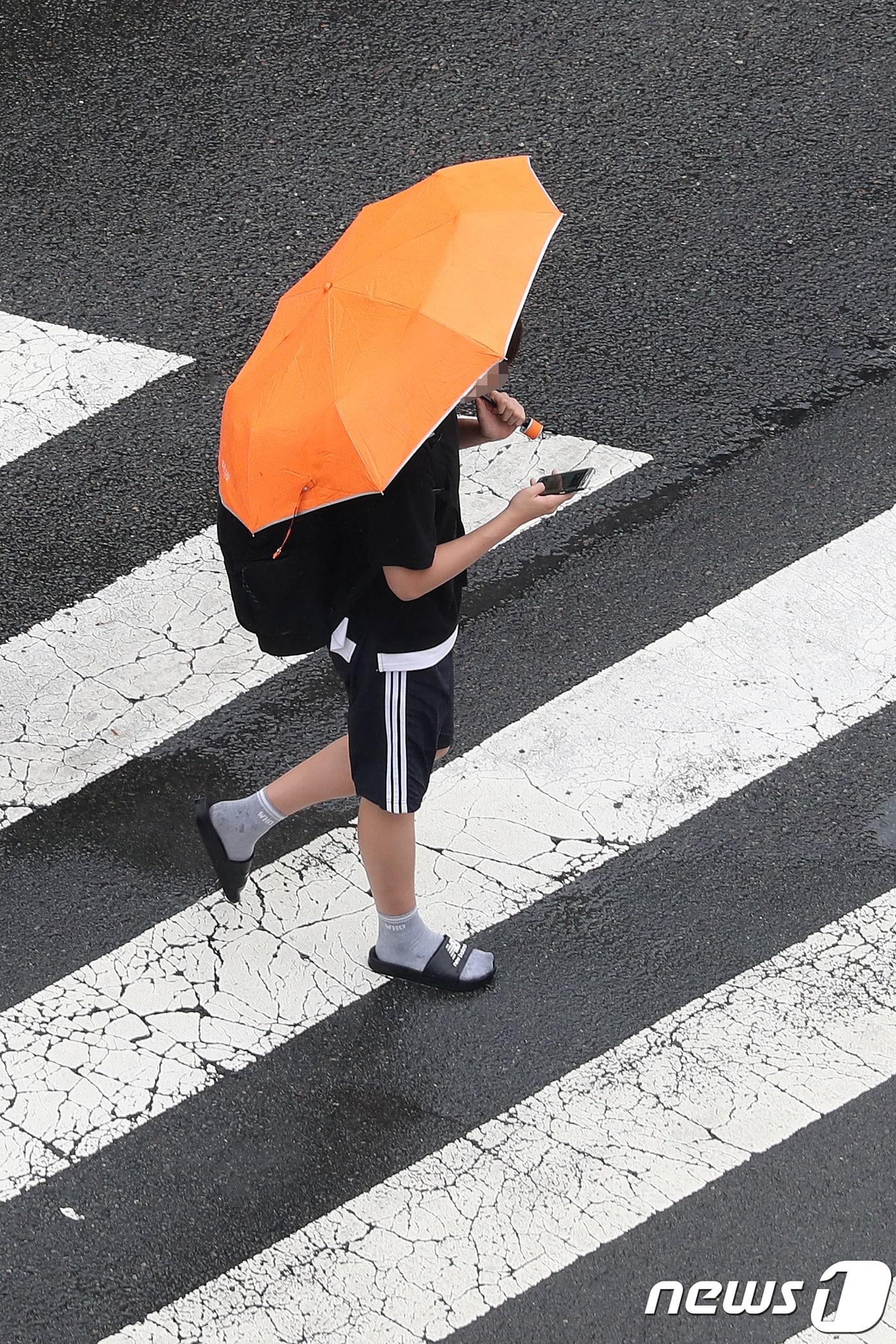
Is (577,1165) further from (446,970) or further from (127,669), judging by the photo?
(127,669)

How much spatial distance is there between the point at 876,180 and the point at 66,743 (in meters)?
3.90

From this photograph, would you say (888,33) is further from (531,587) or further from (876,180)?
(531,587)

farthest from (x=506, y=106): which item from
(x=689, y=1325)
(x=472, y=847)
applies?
(x=689, y=1325)

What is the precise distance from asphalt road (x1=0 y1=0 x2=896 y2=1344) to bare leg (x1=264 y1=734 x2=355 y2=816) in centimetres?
35

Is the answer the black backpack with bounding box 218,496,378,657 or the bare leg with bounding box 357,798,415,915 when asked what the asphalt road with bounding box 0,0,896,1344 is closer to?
the bare leg with bounding box 357,798,415,915


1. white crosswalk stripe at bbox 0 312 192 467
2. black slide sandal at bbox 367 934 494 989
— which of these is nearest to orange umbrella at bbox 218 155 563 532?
black slide sandal at bbox 367 934 494 989

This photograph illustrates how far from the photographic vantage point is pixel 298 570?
10.2 ft

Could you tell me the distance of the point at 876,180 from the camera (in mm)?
6098

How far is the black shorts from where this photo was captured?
334 cm

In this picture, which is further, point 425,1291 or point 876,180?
point 876,180

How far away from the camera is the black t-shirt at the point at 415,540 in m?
3.00

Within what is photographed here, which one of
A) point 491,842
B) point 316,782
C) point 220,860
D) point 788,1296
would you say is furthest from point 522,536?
point 788,1296

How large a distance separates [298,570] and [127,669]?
1.74m

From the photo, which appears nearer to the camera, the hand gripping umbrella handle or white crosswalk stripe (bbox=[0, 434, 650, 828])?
the hand gripping umbrella handle
